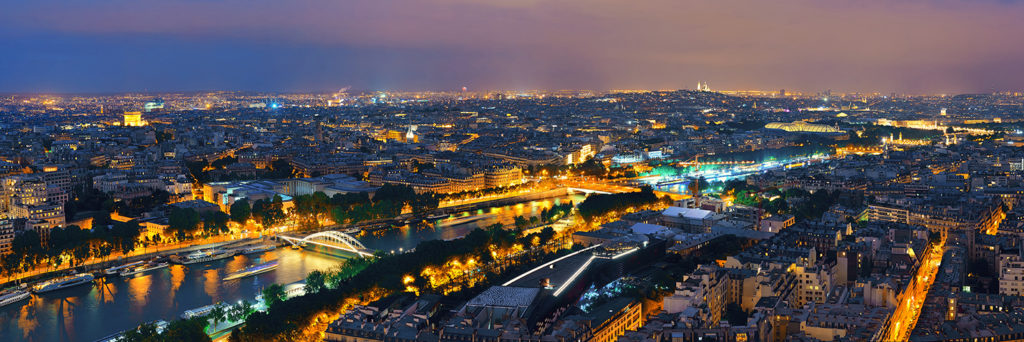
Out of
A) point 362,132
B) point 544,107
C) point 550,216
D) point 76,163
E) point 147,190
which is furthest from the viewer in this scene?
point 544,107

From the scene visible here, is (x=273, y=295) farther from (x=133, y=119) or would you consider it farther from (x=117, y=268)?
(x=133, y=119)

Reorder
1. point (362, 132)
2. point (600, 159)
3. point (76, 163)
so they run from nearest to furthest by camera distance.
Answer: point (76, 163) → point (600, 159) → point (362, 132)

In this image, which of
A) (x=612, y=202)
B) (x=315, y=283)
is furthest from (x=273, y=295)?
(x=612, y=202)

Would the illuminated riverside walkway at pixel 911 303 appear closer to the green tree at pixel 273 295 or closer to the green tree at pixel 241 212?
the green tree at pixel 273 295

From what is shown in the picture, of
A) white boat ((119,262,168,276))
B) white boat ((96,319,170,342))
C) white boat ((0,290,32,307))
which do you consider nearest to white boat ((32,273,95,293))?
white boat ((0,290,32,307))

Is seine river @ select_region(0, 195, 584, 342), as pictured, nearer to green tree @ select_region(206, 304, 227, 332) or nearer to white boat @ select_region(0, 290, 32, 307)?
white boat @ select_region(0, 290, 32, 307)

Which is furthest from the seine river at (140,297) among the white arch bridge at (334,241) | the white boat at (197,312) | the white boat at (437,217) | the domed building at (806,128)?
the domed building at (806,128)

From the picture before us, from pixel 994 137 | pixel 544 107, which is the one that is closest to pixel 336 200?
pixel 994 137

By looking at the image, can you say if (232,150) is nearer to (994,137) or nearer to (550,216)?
(550,216)
